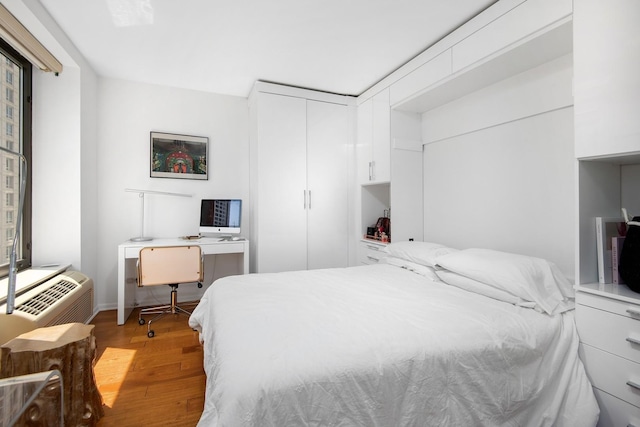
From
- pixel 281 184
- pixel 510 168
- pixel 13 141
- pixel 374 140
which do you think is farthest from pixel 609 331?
pixel 13 141

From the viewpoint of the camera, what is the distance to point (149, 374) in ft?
6.95

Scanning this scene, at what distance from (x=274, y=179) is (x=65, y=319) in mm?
2247

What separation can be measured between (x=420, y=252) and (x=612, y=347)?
1256 millimetres

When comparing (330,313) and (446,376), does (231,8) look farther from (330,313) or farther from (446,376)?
(446,376)

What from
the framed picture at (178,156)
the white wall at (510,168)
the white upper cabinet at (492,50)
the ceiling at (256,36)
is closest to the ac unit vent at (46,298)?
the framed picture at (178,156)

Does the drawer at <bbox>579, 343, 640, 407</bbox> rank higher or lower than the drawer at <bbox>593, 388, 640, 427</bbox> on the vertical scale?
higher

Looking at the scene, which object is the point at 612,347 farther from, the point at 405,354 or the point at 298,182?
the point at 298,182

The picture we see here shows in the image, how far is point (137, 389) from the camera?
194cm

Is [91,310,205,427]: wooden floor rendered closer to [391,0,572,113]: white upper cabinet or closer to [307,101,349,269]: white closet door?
[307,101,349,269]: white closet door

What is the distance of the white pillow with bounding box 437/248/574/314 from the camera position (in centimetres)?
161

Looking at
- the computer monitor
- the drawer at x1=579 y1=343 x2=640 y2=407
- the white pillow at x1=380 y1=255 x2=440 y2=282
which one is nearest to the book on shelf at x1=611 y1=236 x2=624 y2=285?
the drawer at x1=579 y1=343 x2=640 y2=407

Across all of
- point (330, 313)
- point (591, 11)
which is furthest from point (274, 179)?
point (591, 11)

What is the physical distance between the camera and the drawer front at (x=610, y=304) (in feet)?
4.21

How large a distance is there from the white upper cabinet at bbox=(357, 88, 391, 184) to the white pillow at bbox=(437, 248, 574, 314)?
156 cm
